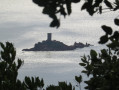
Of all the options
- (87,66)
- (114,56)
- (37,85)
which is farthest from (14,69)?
(114,56)

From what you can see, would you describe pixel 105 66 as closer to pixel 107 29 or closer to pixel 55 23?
pixel 107 29

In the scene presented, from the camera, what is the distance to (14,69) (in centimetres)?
1012

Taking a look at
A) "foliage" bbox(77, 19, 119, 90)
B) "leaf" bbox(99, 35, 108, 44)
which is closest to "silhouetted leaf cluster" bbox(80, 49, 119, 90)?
"foliage" bbox(77, 19, 119, 90)

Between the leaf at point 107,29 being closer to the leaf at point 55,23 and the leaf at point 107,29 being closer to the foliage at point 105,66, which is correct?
the foliage at point 105,66

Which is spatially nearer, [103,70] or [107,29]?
[107,29]

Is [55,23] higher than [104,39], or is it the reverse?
[104,39]

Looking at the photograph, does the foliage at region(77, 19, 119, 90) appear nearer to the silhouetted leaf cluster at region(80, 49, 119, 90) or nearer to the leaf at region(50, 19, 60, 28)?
the silhouetted leaf cluster at region(80, 49, 119, 90)

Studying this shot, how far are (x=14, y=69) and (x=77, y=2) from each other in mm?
7248

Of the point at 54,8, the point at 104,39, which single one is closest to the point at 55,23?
the point at 54,8

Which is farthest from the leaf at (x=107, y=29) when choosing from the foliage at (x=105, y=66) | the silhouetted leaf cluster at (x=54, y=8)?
the silhouetted leaf cluster at (x=54, y=8)

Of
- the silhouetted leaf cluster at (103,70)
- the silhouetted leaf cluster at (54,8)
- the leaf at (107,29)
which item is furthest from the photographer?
the silhouetted leaf cluster at (103,70)

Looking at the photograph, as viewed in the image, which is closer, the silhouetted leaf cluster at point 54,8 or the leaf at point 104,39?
the silhouetted leaf cluster at point 54,8

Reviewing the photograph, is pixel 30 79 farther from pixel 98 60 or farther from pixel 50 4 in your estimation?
pixel 50 4

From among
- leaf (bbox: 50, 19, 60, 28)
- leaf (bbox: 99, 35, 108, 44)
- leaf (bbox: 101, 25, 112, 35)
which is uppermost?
leaf (bbox: 101, 25, 112, 35)
